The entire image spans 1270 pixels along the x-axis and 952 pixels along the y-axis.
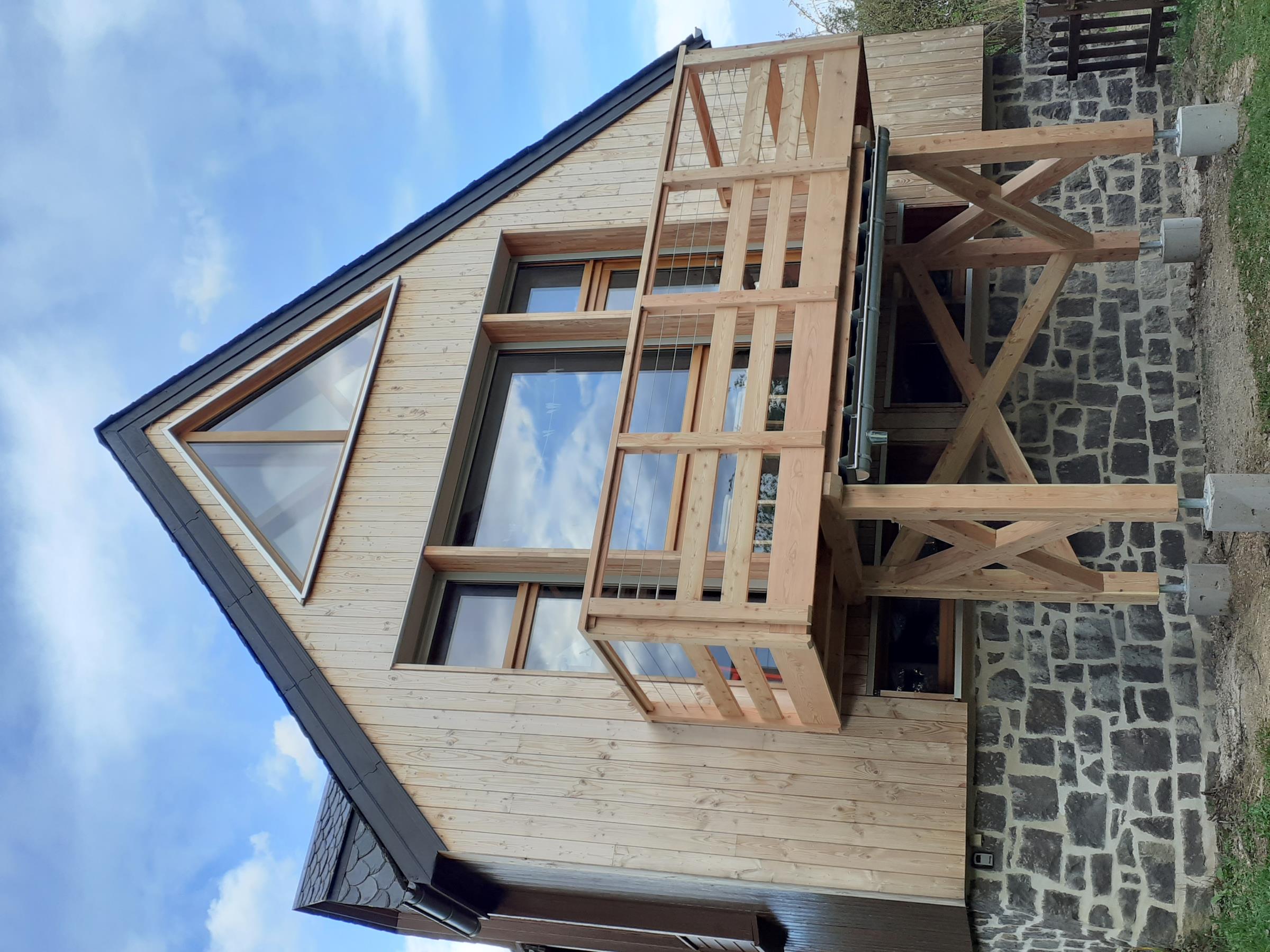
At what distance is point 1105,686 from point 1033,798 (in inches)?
33.0

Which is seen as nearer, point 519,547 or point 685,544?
point 685,544

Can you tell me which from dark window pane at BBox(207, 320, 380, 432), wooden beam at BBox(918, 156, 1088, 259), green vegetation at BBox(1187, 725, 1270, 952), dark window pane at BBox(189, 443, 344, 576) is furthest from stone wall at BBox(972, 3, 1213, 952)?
dark window pane at BBox(207, 320, 380, 432)

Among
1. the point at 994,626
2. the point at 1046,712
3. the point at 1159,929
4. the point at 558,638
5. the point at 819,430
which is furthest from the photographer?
the point at 558,638

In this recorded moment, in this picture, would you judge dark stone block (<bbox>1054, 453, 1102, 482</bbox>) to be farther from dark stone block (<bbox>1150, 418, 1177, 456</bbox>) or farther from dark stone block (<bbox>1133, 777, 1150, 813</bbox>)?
dark stone block (<bbox>1133, 777, 1150, 813</bbox>)

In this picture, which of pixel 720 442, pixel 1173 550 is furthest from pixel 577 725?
pixel 1173 550

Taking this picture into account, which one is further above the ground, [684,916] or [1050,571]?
[1050,571]

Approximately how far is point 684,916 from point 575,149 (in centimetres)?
616

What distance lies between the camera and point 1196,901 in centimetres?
530

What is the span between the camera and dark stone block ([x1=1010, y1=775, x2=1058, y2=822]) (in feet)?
18.5

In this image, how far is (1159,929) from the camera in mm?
5301

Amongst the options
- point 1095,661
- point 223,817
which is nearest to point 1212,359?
point 1095,661

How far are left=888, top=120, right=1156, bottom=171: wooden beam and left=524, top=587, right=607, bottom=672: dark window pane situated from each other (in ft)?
12.1

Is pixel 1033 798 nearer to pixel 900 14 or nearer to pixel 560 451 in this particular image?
pixel 560 451

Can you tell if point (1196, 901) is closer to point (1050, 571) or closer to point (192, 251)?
point (1050, 571)
